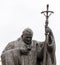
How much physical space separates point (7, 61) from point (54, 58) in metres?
1.64

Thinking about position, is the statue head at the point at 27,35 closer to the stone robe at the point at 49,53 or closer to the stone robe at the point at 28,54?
the stone robe at the point at 28,54

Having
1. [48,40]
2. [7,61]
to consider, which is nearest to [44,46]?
[48,40]

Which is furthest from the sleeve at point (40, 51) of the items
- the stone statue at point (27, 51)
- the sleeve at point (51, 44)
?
the sleeve at point (51, 44)

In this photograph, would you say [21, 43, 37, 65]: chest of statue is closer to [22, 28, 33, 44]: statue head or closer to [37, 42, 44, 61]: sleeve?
[37, 42, 44, 61]: sleeve

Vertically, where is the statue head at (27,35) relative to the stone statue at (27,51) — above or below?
above

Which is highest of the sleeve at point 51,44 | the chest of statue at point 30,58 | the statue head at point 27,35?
the statue head at point 27,35

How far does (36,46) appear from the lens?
1639cm

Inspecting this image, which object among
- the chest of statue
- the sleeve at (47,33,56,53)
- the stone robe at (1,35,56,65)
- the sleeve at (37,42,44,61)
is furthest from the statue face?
the sleeve at (47,33,56,53)

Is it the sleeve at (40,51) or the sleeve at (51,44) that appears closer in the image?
the sleeve at (51,44)

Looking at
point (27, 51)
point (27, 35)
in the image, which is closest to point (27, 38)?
point (27, 35)

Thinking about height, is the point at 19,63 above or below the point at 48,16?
A: below

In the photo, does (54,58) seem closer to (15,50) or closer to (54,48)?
(54,48)

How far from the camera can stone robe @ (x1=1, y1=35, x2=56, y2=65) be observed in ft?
52.4

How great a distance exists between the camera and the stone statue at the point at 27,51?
16.0 m
